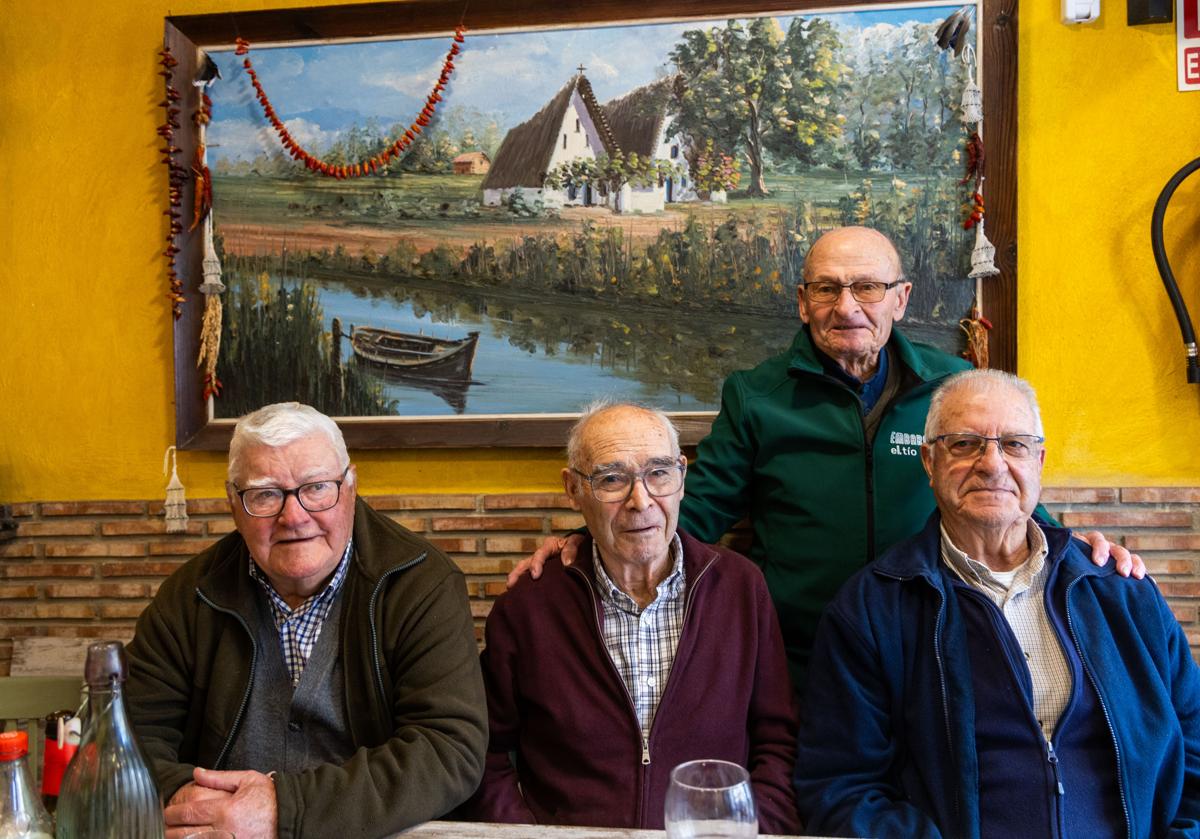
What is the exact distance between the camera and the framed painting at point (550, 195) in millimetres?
2613

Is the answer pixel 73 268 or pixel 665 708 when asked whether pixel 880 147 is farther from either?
pixel 73 268

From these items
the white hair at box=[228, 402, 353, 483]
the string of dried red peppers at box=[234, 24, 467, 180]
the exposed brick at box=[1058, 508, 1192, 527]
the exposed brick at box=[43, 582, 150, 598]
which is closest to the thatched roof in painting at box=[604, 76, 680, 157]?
the string of dried red peppers at box=[234, 24, 467, 180]

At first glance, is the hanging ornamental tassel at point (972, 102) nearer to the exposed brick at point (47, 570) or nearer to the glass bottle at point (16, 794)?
the glass bottle at point (16, 794)

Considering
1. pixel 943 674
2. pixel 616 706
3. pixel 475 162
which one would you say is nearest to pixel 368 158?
pixel 475 162

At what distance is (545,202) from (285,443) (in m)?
1.25

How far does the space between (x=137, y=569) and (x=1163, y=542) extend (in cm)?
299

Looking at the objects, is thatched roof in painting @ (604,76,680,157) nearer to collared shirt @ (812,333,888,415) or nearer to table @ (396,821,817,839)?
collared shirt @ (812,333,888,415)

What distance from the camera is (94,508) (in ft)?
9.75

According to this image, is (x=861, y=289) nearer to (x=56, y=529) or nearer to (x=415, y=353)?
(x=415, y=353)

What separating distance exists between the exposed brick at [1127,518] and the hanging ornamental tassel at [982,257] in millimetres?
689

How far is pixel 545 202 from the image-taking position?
277 cm

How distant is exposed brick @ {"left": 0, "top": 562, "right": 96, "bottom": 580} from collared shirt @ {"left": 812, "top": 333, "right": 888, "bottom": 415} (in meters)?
2.33

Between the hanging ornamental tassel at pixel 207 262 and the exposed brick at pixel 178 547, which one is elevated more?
the hanging ornamental tassel at pixel 207 262

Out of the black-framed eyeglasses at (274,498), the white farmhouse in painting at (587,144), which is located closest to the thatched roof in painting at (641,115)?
the white farmhouse in painting at (587,144)
